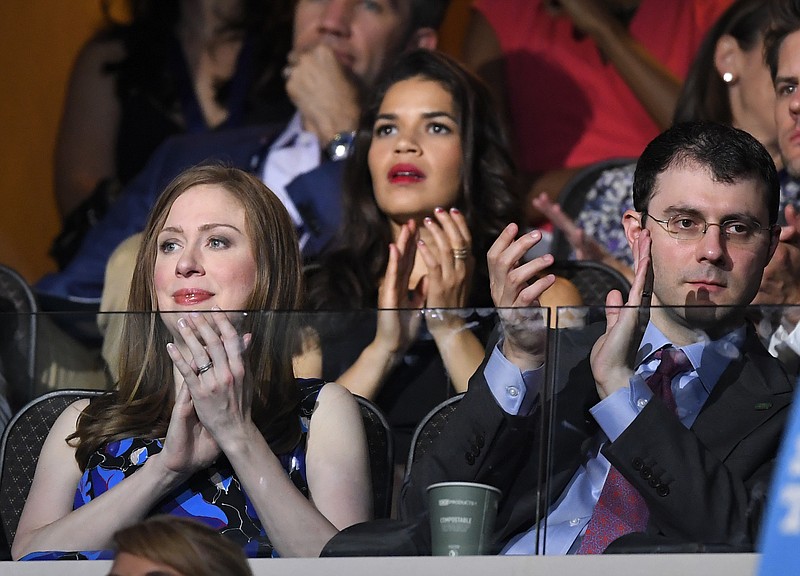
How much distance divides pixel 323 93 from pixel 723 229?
7.77ft

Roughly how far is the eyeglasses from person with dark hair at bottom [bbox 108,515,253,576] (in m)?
1.12

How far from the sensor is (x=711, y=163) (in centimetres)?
284

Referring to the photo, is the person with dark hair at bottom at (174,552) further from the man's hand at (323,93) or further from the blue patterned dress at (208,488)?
the man's hand at (323,93)

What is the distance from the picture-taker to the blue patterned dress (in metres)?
2.56

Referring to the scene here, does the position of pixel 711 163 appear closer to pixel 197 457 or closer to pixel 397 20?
pixel 197 457

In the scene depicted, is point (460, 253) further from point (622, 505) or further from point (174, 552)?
point (174, 552)

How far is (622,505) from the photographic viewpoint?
2.49 meters

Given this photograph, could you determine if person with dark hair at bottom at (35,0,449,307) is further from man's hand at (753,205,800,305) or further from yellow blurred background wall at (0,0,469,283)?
man's hand at (753,205,800,305)

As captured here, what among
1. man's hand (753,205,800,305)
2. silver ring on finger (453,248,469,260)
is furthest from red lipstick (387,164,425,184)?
man's hand (753,205,800,305)

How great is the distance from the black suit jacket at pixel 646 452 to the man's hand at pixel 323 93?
2397 millimetres

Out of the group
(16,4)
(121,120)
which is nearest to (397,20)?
(121,120)

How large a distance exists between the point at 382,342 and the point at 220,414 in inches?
11.9

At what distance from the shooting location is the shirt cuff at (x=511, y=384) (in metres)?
2.56

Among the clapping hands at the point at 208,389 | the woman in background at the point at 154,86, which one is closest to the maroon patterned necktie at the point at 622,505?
the clapping hands at the point at 208,389
